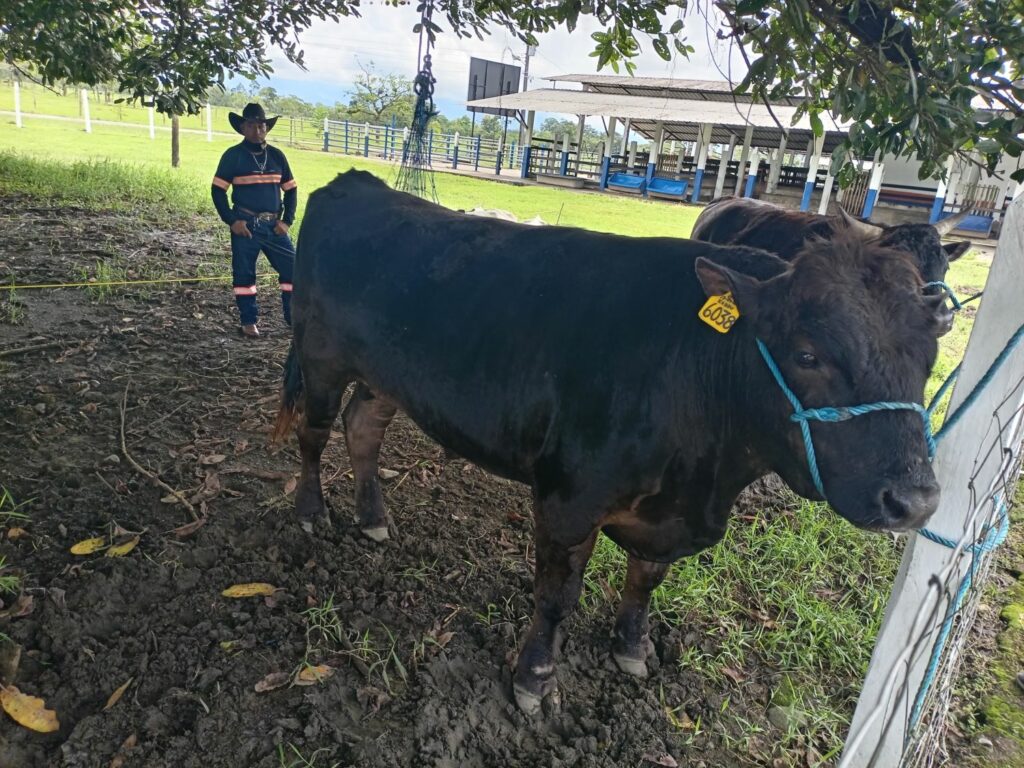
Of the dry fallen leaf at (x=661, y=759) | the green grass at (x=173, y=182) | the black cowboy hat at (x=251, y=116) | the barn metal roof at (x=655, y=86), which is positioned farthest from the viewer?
the barn metal roof at (x=655, y=86)

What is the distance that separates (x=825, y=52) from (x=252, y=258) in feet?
16.4

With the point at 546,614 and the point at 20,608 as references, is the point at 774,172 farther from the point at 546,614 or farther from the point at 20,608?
the point at 20,608

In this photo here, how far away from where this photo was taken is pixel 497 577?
339cm

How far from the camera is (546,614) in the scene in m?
2.75

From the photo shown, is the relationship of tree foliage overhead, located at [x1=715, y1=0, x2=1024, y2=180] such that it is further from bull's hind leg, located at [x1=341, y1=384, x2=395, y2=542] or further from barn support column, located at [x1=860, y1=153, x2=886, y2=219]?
barn support column, located at [x1=860, y1=153, x2=886, y2=219]

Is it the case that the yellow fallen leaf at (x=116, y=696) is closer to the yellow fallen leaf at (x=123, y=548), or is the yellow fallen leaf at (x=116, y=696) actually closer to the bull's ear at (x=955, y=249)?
the yellow fallen leaf at (x=123, y=548)

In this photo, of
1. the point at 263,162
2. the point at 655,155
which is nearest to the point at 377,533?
the point at 263,162

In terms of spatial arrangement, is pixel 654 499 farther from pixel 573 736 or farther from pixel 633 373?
pixel 573 736

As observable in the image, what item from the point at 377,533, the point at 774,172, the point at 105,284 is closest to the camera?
the point at 377,533

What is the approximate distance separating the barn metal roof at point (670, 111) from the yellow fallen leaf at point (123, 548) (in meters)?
22.1

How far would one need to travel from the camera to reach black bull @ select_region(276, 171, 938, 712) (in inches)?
75.4

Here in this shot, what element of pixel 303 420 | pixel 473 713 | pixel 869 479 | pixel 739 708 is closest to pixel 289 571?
pixel 303 420

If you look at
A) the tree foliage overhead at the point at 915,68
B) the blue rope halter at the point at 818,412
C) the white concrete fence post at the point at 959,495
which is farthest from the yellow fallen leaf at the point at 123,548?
the tree foliage overhead at the point at 915,68

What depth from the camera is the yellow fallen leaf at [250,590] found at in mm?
3041
